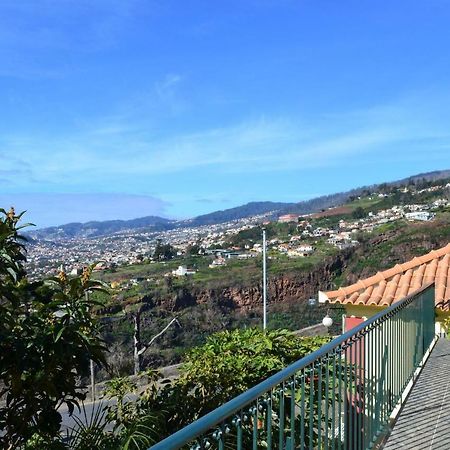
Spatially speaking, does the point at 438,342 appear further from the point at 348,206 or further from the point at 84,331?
the point at 348,206

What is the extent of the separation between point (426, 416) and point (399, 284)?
264 inches

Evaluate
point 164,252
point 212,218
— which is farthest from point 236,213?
point 164,252

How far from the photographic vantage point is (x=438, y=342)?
7.94 m

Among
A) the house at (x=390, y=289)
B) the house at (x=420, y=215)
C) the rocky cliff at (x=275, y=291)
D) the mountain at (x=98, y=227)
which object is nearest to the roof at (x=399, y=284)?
the house at (x=390, y=289)

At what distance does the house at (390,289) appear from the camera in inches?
402

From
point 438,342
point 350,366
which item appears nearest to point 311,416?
point 350,366

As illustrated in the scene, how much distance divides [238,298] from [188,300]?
3.11 m

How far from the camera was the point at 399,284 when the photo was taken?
436 inches

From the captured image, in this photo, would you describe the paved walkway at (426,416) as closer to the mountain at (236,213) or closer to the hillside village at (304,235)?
the hillside village at (304,235)

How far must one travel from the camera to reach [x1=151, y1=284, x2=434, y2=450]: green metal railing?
71.1 inches

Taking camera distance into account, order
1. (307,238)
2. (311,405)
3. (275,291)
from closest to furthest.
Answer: (311,405), (275,291), (307,238)

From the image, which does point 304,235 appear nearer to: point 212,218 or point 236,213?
point 236,213

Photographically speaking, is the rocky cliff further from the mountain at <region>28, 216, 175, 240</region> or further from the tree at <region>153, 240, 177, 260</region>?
the mountain at <region>28, 216, 175, 240</region>

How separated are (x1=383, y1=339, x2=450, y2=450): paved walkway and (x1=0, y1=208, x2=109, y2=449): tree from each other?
7.66 feet
